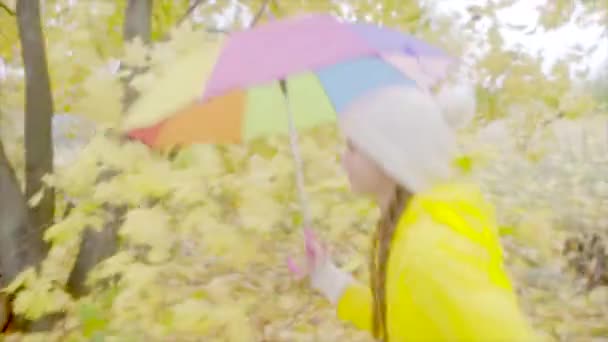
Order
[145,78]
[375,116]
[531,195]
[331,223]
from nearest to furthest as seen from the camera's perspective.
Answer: [375,116]
[145,78]
[331,223]
[531,195]

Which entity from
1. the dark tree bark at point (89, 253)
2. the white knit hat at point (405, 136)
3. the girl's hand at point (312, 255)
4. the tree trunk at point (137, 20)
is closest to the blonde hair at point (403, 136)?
the white knit hat at point (405, 136)

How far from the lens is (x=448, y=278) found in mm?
1155

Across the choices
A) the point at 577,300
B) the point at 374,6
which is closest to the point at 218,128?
the point at 374,6

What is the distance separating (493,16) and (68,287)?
3855 mm

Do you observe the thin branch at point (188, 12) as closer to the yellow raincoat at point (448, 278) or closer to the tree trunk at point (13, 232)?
the tree trunk at point (13, 232)

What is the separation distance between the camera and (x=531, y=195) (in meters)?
5.46

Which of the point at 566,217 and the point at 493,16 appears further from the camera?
the point at 566,217

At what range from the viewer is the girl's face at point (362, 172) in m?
1.43

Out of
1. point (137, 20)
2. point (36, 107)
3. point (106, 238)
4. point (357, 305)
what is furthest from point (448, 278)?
point (36, 107)

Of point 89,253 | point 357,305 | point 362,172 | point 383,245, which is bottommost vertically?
point 89,253

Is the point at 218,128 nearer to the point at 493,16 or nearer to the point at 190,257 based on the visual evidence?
the point at 190,257

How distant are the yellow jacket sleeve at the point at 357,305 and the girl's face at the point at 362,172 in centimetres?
66

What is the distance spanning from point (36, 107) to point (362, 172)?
3.55 m

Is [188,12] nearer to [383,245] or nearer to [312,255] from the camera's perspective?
[312,255]
